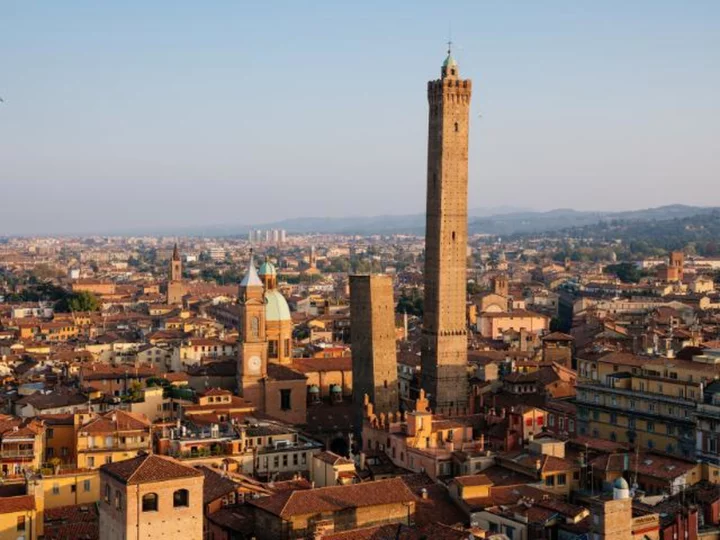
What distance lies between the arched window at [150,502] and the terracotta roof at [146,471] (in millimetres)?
322

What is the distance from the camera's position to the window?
48.4m

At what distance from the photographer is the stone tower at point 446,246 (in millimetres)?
50250

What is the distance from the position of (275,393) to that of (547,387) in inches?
423

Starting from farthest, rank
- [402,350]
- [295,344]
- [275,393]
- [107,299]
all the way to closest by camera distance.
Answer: [107,299] → [295,344] → [402,350] → [275,393]

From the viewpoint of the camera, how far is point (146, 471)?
2508 cm

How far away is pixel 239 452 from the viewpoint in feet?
125

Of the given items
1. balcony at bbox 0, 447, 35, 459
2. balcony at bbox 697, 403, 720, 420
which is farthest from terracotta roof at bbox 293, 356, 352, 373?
balcony at bbox 697, 403, 720, 420

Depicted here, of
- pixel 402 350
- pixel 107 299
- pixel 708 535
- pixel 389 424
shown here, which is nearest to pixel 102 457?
pixel 389 424

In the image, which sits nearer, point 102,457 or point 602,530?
point 602,530

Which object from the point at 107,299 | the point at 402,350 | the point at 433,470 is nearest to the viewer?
the point at 433,470

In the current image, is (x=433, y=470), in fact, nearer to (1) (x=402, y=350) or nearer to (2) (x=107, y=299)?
(1) (x=402, y=350)

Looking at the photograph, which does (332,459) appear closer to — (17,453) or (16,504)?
(17,453)

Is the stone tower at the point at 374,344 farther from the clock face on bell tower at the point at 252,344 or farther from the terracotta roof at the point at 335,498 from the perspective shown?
the terracotta roof at the point at 335,498

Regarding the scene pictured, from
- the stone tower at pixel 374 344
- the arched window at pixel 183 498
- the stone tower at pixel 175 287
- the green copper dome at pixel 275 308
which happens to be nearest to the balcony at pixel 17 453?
the arched window at pixel 183 498
